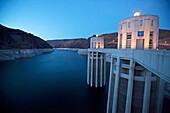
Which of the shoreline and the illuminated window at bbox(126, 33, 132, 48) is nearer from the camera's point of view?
the illuminated window at bbox(126, 33, 132, 48)

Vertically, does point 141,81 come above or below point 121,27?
below

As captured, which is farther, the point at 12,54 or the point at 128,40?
the point at 12,54

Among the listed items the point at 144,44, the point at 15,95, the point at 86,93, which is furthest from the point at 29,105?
the point at 144,44

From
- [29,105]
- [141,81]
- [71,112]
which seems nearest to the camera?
[141,81]

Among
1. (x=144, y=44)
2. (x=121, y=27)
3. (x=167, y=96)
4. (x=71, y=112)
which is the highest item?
(x=121, y=27)

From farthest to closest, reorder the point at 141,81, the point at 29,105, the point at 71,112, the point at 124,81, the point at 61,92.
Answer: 1. the point at 61,92
2. the point at 29,105
3. the point at 71,112
4. the point at 124,81
5. the point at 141,81

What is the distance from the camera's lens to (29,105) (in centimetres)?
1781

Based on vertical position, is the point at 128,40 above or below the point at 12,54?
above

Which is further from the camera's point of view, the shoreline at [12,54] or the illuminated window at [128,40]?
the shoreline at [12,54]

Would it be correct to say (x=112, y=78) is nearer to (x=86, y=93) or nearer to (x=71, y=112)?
(x=71, y=112)

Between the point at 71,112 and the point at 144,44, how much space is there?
→ 43.0 ft

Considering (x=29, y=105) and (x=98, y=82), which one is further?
(x=98, y=82)

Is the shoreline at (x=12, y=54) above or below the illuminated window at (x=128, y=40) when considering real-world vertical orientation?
below

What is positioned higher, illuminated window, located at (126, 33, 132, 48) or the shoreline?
illuminated window, located at (126, 33, 132, 48)
